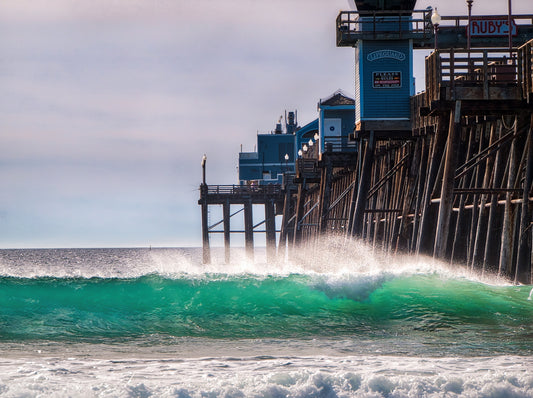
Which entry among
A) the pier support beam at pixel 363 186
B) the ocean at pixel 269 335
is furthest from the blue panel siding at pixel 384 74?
the ocean at pixel 269 335

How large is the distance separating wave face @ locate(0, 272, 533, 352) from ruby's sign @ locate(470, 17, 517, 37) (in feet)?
38.0

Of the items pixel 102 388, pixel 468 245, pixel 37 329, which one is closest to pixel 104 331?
pixel 37 329

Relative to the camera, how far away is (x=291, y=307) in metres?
16.5

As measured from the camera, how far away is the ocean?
854cm

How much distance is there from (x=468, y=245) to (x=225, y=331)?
7.68 m

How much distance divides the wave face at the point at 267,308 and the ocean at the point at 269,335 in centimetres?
3

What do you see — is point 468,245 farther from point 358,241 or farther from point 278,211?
point 278,211

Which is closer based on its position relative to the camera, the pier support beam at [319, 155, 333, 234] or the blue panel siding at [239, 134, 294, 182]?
the pier support beam at [319, 155, 333, 234]

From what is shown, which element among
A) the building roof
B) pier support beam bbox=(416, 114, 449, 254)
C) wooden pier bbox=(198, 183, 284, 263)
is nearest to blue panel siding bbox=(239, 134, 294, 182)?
wooden pier bbox=(198, 183, 284, 263)

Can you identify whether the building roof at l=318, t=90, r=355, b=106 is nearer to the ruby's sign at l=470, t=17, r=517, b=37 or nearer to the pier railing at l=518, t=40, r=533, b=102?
the ruby's sign at l=470, t=17, r=517, b=37

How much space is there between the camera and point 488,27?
999 inches

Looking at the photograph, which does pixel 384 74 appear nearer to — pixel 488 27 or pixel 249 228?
pixel 488 27

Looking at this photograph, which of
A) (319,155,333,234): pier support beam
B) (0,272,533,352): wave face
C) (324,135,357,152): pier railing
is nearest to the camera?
(0,272,533,352): wave face

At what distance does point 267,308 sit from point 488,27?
14.3 m
